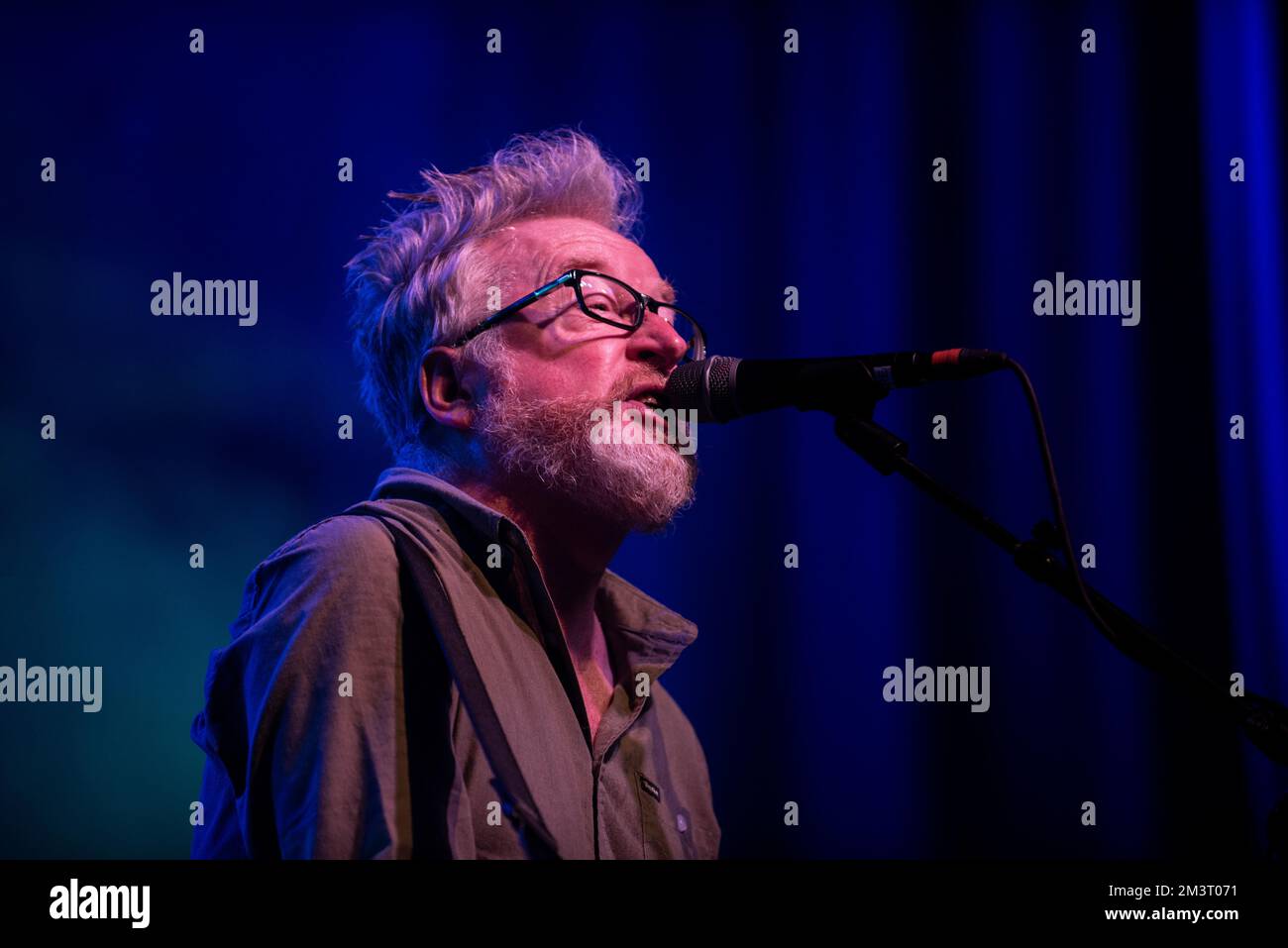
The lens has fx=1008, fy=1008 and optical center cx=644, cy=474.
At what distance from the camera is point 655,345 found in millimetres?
1914

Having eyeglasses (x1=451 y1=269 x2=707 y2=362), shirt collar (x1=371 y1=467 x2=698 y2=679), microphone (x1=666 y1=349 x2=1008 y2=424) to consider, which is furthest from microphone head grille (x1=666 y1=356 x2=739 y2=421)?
shirt collar (x1=371 y1=467 x2=698 y2=679)

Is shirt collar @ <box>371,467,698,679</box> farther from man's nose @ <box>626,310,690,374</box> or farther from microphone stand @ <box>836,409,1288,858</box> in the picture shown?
microphone stand @ <box>836,409,1288,858</box>

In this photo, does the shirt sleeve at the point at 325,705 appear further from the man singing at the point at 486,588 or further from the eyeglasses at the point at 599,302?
the eyeglasses at the point at 599,302

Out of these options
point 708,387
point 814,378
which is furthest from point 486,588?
point 814,378

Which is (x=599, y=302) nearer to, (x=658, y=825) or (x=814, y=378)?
(x=814, y=378)

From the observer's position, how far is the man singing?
1480mm

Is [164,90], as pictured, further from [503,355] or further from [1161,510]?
[1161,510]

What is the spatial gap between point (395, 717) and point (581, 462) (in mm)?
589

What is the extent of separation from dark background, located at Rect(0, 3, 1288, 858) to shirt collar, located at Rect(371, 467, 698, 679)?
127 mm

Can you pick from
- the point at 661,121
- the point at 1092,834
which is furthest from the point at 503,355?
Result: the point at 1092,834

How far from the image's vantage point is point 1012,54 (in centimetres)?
231

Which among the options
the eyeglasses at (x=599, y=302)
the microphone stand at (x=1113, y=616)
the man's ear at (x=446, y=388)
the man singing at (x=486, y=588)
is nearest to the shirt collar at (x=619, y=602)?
the man singing at (x=486, y=588)

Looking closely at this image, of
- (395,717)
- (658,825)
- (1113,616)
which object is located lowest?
(658,825)
